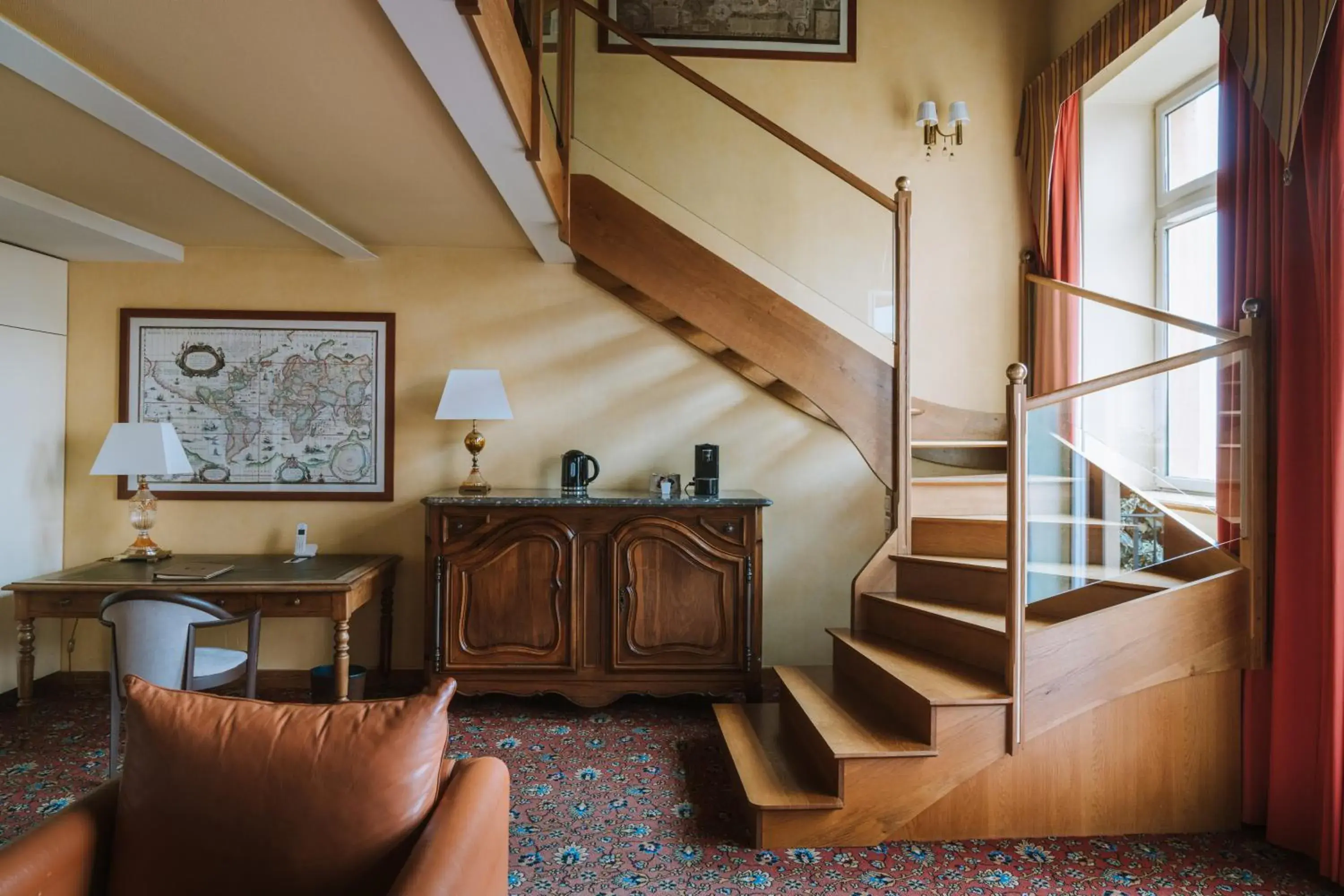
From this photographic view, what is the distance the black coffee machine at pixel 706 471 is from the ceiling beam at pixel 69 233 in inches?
119

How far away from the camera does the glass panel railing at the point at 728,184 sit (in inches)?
137

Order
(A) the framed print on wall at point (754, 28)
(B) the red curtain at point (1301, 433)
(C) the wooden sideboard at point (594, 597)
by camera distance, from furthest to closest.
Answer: (A) the framed print on wall at point (754, 28) → (C) the wooden sideboard at point (594, 597) → (B) the red curtain at point (1301, 433)

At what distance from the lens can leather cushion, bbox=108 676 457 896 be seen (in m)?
1.41

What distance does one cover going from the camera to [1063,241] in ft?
13.3

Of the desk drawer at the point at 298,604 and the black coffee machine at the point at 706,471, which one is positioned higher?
the black coffee machine at the point at 706,471

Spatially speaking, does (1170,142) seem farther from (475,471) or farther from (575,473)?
(475,471)

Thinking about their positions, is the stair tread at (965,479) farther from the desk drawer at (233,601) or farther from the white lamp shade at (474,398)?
the desk drawer at (233,601)

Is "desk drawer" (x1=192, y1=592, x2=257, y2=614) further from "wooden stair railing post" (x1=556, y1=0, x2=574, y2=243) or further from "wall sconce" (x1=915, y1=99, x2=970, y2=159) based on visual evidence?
"wall sconce" (x1=915, y1=99, x2=970, y2=159)

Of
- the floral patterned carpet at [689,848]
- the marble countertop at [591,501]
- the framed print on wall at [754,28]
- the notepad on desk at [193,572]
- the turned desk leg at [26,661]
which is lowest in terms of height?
the floral patterned carpet at [689,848]

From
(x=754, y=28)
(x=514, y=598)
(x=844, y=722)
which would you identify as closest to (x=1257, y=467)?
(x=844, y=722)

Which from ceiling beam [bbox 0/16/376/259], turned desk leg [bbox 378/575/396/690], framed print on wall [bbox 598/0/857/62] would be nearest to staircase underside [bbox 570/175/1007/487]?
ceiling beam [bbox 0/16/376/259]

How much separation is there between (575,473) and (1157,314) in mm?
2617

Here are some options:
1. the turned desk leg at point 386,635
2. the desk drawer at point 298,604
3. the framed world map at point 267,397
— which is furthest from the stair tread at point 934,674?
the framed world map at point 267,397

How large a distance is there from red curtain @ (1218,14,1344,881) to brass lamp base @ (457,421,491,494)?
327 centimetres
